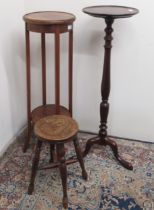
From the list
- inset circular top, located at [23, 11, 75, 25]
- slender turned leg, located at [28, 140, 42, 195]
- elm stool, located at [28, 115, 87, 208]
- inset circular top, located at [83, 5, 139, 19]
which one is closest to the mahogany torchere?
inset circular top, located at [83, 5, 139, 19]

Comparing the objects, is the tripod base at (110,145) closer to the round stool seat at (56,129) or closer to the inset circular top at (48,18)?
the round stool seat at (56,129)

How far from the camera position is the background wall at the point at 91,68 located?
80.5 inches

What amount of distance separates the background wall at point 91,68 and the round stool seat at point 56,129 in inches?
19.6

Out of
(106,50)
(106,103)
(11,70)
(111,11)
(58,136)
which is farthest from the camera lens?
(11,70)

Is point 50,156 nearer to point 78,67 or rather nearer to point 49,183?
point 49,183

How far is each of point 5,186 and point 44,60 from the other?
984 millimetres

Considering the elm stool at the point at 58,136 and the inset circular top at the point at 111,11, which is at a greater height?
the inset circular top at the point at 111,11

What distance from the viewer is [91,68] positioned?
7.40ft

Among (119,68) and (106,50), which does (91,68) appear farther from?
(106,50)

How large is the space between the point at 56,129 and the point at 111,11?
0.83m

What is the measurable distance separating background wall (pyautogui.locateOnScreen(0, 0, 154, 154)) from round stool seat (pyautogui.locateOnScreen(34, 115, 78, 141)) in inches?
19.6

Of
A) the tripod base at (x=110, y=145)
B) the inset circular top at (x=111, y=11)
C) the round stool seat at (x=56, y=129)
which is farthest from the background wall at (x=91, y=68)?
the round stool seat at (x=56, y=129)

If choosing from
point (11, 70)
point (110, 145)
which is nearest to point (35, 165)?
point (110, 145)

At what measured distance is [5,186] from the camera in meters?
1.84
